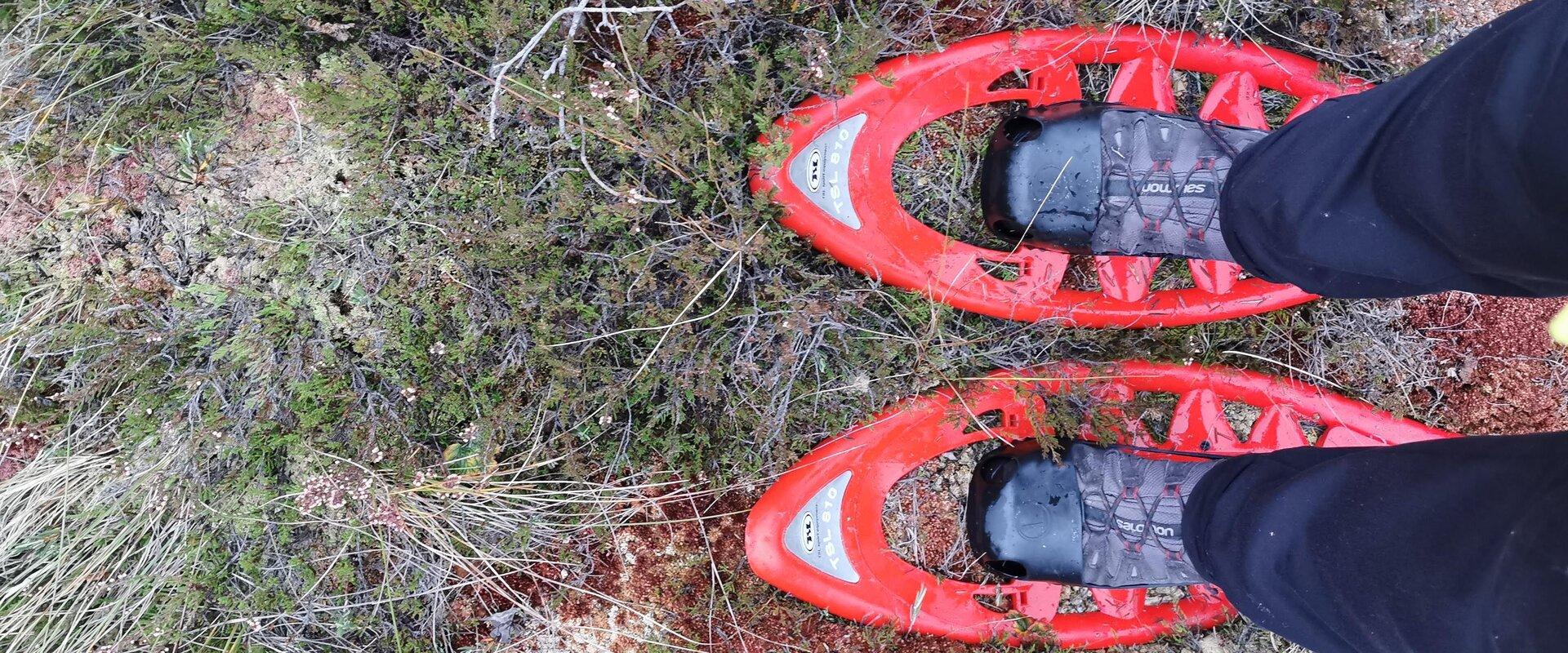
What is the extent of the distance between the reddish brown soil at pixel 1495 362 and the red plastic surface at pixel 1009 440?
270 mm

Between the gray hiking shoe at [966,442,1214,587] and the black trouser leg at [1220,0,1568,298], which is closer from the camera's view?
the black trouser leg at [1220,0,1568,298]

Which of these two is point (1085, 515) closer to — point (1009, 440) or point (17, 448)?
point (1009, 440)

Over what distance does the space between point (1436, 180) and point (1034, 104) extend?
1.37 metres

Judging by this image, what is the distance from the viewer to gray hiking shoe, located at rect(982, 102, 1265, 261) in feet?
9.16

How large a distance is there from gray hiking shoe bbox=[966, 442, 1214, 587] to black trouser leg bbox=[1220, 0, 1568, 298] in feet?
2.69

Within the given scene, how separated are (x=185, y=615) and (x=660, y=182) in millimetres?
2173

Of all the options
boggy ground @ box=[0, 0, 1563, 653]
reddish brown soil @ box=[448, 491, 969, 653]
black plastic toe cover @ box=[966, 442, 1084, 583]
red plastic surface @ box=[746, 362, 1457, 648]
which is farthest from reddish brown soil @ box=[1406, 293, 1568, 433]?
reddish brown soil @ box=[448, 491, 969, 653]

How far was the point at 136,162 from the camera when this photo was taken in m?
3.02

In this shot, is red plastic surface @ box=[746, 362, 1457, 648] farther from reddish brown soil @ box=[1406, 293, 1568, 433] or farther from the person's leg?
the person's leg

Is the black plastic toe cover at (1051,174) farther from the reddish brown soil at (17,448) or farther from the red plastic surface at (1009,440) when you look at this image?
the reddish brown soil at (17,448)

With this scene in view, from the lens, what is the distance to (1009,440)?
3.10m

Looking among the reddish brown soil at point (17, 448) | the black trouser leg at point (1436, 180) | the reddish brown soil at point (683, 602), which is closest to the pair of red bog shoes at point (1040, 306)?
the reddish brown soil at point (683, 602)

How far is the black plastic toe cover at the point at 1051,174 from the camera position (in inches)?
113

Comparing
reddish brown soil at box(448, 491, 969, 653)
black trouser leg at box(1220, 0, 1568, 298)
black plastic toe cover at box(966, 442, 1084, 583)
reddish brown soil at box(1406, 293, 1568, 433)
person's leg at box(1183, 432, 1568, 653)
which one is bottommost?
reddish brown soil at box(448, 491, 969, 653)
